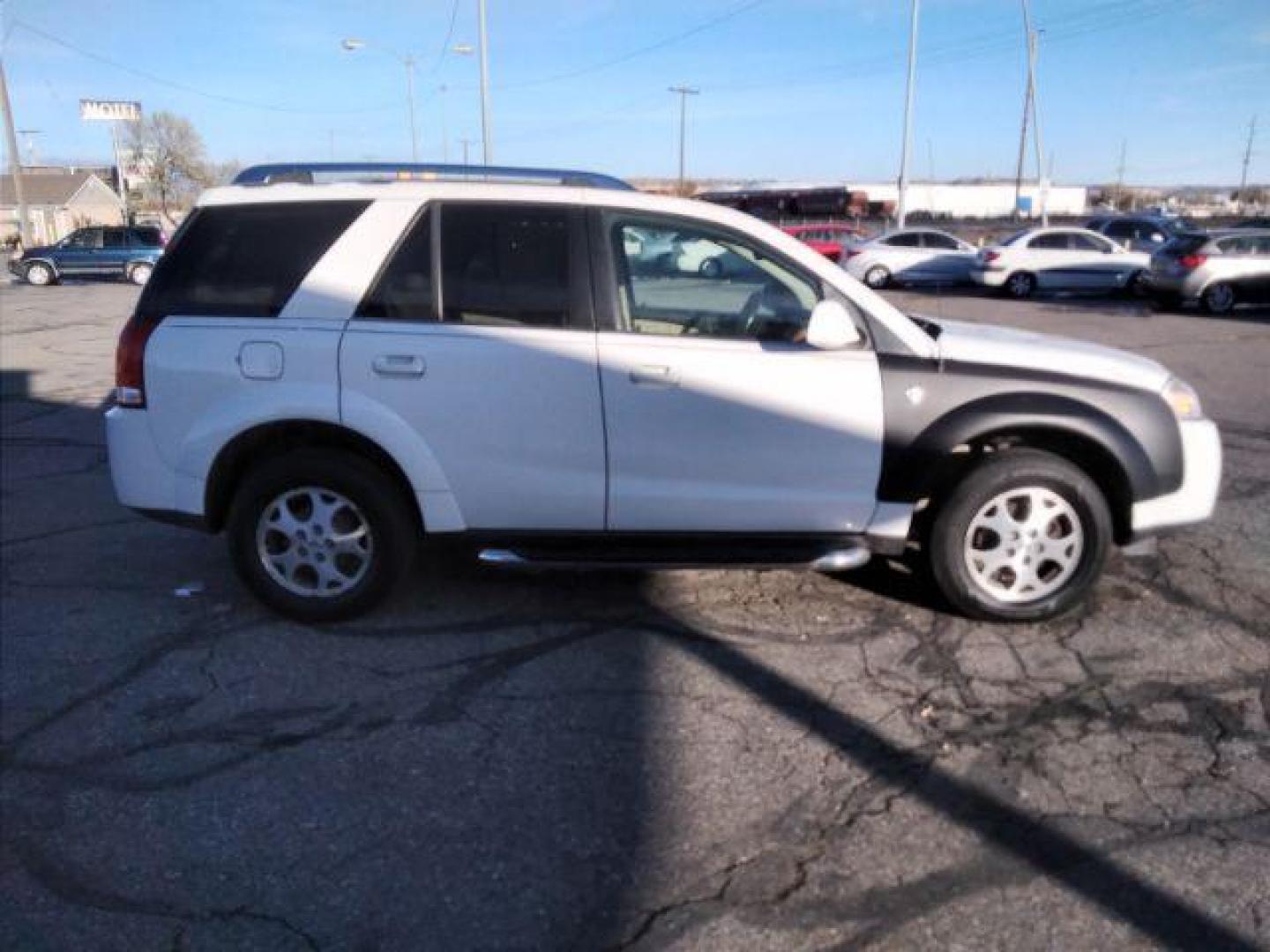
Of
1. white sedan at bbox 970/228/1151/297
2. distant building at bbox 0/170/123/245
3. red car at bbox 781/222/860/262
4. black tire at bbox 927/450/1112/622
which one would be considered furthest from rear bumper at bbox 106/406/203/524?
distant building at bbox 0/170/123/245

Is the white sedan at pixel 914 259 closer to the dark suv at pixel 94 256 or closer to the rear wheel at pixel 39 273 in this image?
the dark suv at pixel 94 256

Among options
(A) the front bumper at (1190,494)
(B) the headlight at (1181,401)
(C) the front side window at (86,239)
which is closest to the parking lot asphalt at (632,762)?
(A) the front bumper at (1190,494)

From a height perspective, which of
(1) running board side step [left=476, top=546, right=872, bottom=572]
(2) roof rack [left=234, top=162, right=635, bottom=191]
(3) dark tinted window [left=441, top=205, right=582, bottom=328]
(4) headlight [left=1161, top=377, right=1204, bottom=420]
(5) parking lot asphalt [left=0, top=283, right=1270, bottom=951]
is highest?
(2) roof rack [left=234, top=162, right=635, bottom=191]

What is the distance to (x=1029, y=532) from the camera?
4430 mm

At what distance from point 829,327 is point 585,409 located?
1.03 metres

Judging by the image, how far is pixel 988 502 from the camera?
439cm

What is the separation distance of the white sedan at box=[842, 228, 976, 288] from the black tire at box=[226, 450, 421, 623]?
75.9 ft

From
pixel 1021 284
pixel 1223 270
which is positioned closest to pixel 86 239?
pixel 1021 284

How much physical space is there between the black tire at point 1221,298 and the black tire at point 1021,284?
4.52 meters

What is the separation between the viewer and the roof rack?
15.1 ft

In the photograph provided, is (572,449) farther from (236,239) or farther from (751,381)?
(236,239)

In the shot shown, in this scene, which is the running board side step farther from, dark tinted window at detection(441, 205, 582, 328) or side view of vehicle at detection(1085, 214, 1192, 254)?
side view of vehicle at detection(1085, 214, 1192, 254)

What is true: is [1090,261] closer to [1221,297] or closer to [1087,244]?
[1087,244]

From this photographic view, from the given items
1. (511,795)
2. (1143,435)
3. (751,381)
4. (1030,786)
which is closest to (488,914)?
(511,795)
